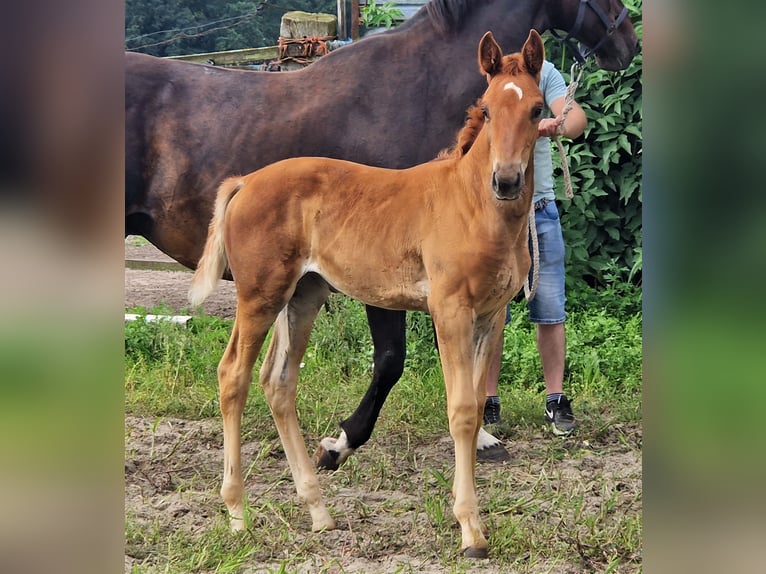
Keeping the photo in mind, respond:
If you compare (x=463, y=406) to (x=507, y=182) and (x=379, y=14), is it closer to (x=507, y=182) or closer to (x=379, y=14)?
(x=507, y=182)

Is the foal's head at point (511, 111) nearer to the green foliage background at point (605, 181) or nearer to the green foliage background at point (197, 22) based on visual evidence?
the green foliage background at point (605, 181)

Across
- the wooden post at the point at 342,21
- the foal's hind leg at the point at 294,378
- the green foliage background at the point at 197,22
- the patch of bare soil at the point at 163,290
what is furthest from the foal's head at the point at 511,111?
the green foliage background at the point at 197,22

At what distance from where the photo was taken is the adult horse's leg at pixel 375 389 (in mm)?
3830

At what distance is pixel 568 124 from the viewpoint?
3.47 metres

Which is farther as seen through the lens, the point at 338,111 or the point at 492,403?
the point at 492,403

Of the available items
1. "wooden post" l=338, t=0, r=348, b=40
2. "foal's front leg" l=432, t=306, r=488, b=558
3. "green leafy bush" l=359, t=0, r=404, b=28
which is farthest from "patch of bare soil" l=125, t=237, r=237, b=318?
"foal's front leg" l=432, t=306, r=488, b=558

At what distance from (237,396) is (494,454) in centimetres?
143

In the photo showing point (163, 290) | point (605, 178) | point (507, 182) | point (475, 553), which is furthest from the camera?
point (163, 290)

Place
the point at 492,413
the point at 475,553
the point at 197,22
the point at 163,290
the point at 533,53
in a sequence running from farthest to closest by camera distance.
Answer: the point at 197,22
the point at 163,290
the point at 492,413
the point at 475,553
the point at 533,53

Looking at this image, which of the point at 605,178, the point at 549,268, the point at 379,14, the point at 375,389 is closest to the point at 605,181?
the point at 605,178
